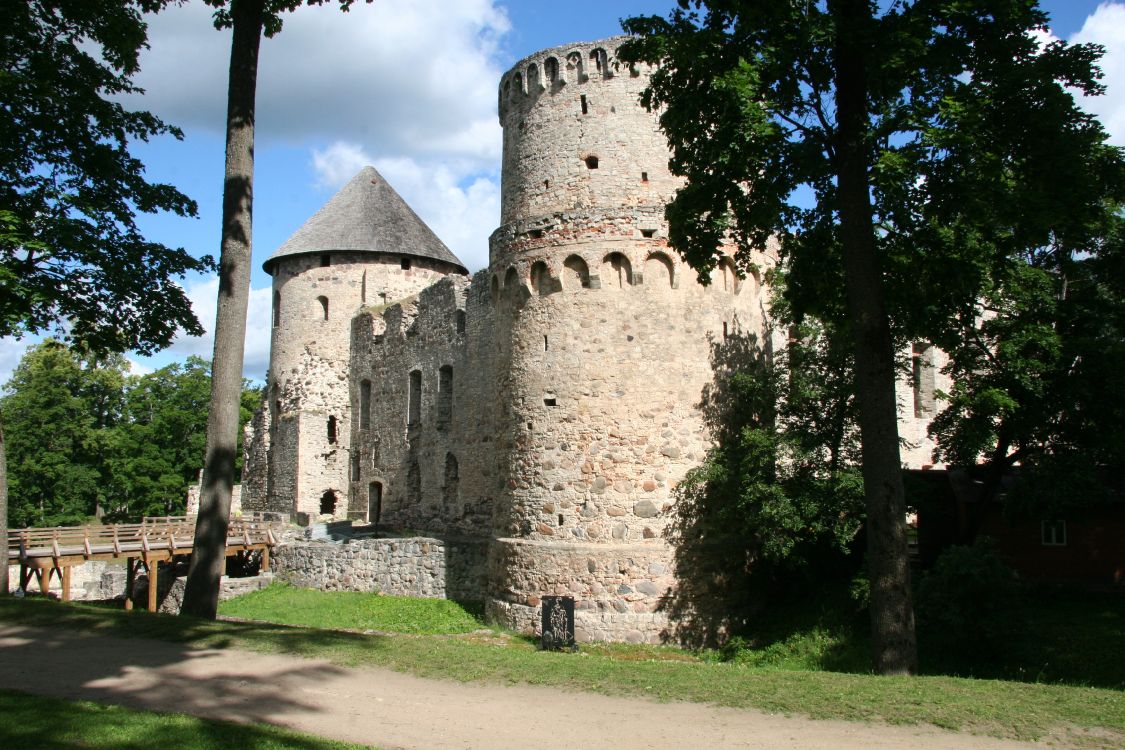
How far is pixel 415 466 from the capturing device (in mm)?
28578

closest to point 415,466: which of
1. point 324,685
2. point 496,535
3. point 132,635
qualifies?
point 496,535

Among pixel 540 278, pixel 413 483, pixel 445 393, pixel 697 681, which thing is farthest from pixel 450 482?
pixel 697 681

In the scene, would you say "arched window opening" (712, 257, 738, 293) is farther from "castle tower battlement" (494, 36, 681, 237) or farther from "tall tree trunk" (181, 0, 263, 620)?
"tall tree trunk" (181, 0, 263, 620)

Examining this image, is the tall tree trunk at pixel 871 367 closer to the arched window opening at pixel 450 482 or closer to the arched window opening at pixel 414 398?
the arched window opening at pixel 450 482

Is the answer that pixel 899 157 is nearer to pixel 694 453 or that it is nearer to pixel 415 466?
pixel 694 453

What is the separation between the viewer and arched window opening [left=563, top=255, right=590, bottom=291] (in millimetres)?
17609

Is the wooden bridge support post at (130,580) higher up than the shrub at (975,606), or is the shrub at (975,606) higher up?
the shrub at (975,606)

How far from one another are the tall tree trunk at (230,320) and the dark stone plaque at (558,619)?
19.1 feet

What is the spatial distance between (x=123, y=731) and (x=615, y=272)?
12.5m

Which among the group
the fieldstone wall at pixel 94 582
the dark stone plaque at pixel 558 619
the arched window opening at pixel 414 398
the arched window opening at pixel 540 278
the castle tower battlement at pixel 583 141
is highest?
the castle tower battlement at pixel 583 141

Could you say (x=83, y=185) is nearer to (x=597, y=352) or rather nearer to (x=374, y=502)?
(x=597, y=352)

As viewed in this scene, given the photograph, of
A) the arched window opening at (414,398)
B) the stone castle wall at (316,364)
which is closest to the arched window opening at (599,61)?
the arched window opening at (414,398)

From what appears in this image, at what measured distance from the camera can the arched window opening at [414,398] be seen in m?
28.9

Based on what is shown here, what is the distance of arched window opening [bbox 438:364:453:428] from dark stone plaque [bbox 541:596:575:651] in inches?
464
